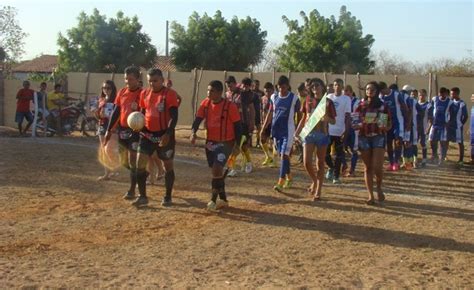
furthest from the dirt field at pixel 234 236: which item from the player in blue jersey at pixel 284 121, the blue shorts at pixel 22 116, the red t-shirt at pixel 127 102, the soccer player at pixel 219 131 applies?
the blue shorts at pixel 22 116

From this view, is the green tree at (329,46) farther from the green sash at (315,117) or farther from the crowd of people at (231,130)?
the green sash at (315,117)

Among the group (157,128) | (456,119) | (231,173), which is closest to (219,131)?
(157,128)

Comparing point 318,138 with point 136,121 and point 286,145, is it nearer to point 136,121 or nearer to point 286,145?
point 286,145

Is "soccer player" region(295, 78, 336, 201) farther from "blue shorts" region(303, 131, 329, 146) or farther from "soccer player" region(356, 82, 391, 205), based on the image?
"soccer player" region(356, 82, 391, 205)

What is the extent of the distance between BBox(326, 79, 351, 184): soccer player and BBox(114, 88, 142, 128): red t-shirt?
9.42 feet

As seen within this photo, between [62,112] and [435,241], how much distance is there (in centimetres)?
1402

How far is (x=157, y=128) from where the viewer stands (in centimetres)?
827

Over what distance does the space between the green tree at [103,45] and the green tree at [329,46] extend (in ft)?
30.1

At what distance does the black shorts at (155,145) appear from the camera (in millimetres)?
8234

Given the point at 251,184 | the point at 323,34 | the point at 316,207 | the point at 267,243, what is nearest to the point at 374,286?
the point at 267,243

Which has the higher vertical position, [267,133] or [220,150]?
[267,133]

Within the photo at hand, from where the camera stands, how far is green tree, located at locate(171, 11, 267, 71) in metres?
39.0

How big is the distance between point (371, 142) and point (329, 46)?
1078 inches

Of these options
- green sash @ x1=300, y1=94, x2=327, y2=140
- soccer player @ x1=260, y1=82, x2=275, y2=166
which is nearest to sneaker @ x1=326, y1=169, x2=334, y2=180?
soccer player @ x1=260, y1=82, x2=275, y2=166
